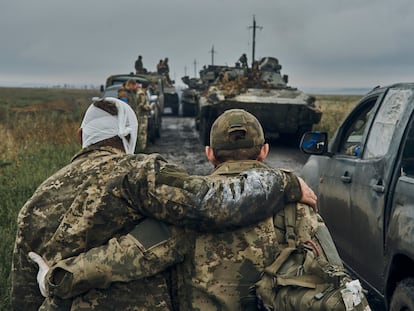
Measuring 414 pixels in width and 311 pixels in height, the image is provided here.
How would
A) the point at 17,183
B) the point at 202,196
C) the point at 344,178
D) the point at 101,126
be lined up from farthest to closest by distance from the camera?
the point at 17,183
the point at 344,178
the point at 101,126
the point at 202,196

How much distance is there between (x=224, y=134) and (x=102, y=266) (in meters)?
0.67

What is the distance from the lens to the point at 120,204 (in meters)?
2.18

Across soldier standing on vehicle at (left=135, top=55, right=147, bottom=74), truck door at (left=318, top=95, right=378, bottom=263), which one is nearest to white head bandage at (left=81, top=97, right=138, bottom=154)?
truck door at (left=318, top=95, right=378, bottom=263)

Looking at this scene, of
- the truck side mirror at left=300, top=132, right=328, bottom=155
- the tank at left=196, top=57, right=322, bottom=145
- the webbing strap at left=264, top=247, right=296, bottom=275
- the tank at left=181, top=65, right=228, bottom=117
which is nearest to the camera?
the webbing strap at left=264, top=247, right=296, bottom=275

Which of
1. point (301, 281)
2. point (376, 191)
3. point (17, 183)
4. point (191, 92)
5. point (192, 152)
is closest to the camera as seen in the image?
point (301, 281)

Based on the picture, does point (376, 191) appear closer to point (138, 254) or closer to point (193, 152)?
point (138, 254)

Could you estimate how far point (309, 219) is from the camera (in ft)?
7.27

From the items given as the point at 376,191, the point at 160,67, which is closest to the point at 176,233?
the point at 376,191

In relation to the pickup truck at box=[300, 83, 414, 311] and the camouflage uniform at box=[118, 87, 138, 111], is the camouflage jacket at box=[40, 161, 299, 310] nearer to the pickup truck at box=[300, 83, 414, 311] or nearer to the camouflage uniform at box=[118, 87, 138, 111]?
the pickup truck at box=[300, 83, 414, 311]

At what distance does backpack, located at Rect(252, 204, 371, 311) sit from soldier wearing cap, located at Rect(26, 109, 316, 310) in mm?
61

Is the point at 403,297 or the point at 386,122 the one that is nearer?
the point at 403,297

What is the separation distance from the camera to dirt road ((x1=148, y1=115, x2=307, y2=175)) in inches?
435

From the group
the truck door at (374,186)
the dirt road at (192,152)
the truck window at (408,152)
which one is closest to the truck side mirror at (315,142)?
the truck door at (374,186)

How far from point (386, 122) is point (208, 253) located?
206cm
